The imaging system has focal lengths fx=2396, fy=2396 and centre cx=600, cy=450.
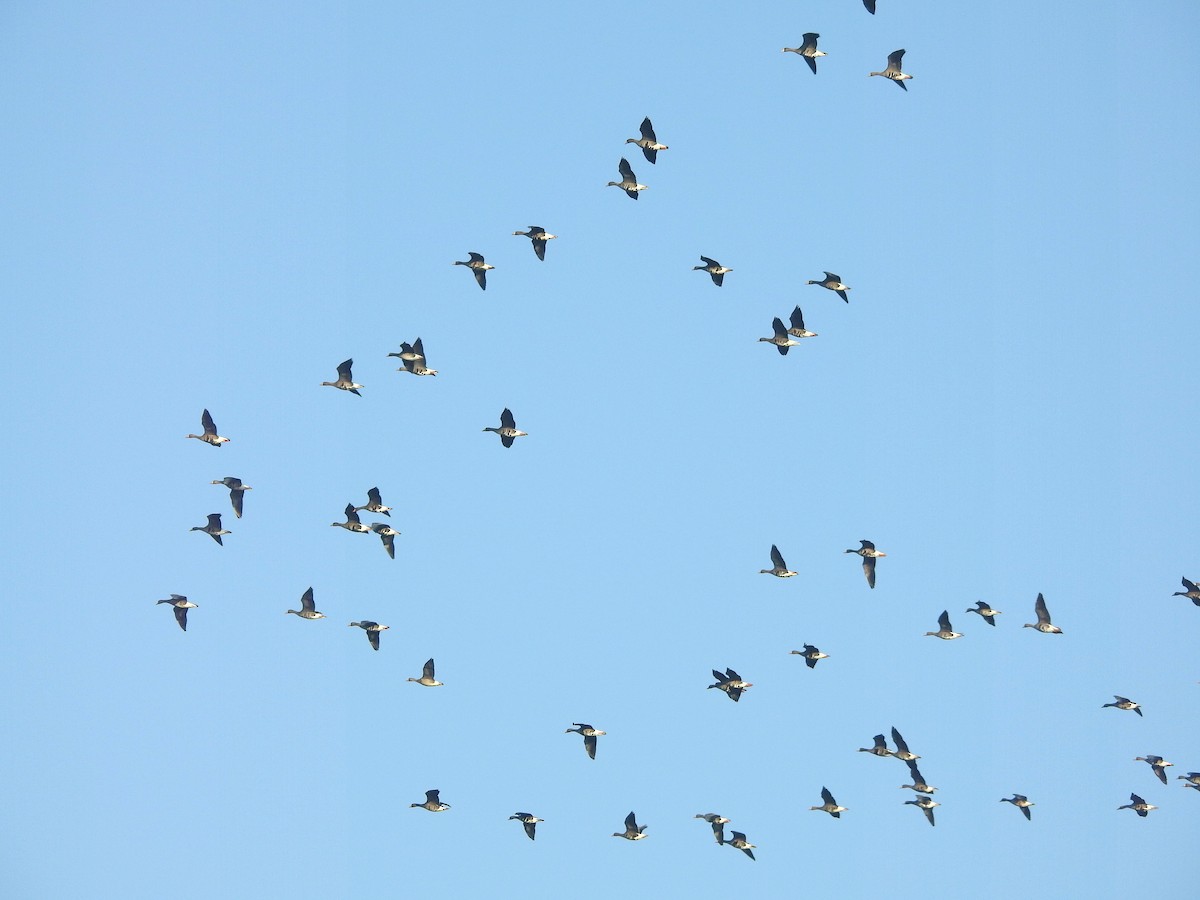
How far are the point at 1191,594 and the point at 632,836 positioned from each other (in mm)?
22026

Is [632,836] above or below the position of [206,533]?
below

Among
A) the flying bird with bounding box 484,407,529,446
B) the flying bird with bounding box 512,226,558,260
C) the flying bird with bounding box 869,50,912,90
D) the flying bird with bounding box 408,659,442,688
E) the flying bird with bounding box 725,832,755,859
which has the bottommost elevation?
the flying bird with bounding box 725,832,755,859

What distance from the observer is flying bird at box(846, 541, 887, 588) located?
281ft

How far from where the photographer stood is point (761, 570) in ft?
289

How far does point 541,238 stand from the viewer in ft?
270

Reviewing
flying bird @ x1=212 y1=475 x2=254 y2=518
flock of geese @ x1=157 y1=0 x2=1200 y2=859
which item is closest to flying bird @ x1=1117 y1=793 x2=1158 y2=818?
flock of geese @ x1=157 y1=0 x2=1200 y2=859

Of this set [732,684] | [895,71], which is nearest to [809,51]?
[895,71]

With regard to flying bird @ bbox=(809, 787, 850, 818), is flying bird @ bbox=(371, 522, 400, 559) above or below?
above

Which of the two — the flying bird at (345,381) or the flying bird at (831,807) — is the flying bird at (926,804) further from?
the flying bird at (345,381)

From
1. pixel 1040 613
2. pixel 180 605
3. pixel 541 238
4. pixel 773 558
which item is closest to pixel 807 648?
pixel 773 558

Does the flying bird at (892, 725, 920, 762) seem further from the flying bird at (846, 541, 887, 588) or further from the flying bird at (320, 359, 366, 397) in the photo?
the flying bird at (320, 359, 366, 397)

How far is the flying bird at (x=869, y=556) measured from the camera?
85.6 meters

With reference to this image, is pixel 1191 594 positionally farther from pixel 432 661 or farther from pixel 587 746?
pixel 432 661

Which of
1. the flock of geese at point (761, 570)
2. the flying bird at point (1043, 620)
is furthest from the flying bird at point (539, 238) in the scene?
the flying bird at point (1043, 620)
